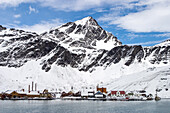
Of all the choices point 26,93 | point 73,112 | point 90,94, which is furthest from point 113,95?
point 73,112

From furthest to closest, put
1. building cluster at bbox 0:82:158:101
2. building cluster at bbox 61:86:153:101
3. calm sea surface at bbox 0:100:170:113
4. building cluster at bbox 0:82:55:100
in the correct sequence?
building cluster at bbox 0:82:55:100
building cluster at bbox 0:82:158:101
building cluster at bbox 61:86:153:101
calm sea surface at bbox 0:100:170:113

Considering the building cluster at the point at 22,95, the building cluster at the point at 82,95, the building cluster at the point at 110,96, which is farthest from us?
the building cluster at the point at 22,95

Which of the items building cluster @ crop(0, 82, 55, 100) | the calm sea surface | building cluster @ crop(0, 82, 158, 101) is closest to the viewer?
the calm sea surface

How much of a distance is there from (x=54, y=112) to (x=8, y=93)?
3702 inches

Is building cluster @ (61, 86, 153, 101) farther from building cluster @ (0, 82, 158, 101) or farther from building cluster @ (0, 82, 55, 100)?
building cluster @ (0, 82, 55, 100)

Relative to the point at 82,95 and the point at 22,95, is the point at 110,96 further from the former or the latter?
the point at 22,95

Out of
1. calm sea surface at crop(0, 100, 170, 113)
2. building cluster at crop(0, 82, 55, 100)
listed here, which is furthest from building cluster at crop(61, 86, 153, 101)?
calm sea surface at crop(0, 100, 170, 113)

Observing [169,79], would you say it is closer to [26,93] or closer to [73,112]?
[26,93]

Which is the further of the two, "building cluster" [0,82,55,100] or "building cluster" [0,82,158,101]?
"building cluster" [0,82,55,100]

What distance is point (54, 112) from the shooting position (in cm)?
8744

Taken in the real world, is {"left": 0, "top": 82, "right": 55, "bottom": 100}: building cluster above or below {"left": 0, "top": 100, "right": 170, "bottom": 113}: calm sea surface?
above

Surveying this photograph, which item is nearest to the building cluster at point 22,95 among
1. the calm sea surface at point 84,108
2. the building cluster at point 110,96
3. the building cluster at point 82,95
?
the building cluster at point 82,95

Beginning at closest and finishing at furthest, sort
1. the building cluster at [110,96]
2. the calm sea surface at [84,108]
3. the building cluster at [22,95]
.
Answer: the calm sea surface at [84,108] < the building cluster at [110,96] < the building cluster at [22,95]

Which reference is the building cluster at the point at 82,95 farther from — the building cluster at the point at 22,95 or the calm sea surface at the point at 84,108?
the calm sea surface at the point at 84,108
